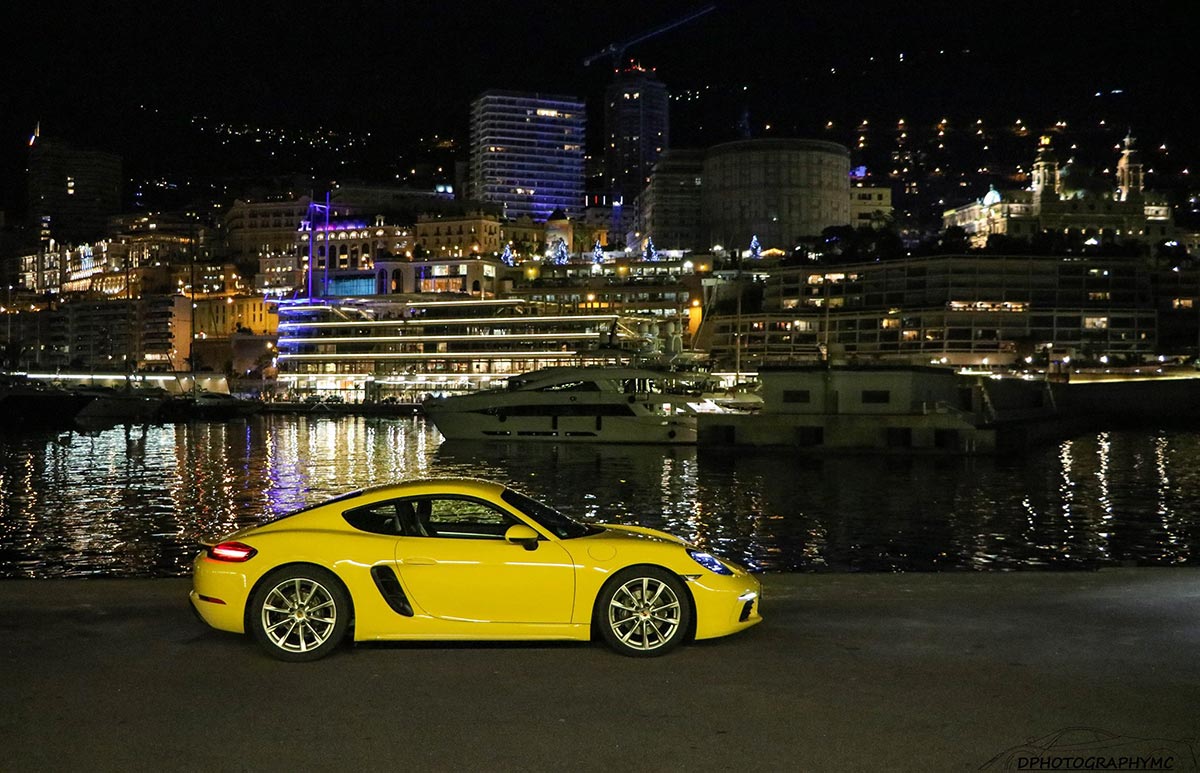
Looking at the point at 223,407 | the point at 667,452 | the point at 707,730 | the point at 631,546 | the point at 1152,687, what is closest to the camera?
the point at 707,730

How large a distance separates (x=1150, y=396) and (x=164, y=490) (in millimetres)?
82951

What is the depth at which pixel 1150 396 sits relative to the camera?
91.1 meters

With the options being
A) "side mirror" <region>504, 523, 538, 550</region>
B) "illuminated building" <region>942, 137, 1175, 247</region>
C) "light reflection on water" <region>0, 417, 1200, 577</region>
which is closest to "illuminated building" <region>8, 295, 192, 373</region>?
"light reflection on water" <region>0, 417, 1200, 577</region>

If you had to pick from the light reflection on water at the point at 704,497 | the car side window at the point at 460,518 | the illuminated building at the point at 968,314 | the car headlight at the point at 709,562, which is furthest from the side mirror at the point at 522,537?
the illuminated building at the point at 968,314

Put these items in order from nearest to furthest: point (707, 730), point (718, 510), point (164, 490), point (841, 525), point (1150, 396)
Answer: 1. point (707, 730)
2. point (841, 525)
3. point (718, 510)
4. point (164, 490)
5. point (1150, 396)

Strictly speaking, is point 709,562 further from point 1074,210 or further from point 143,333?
point 143,333

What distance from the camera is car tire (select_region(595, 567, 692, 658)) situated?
809 cm

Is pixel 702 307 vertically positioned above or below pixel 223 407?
above

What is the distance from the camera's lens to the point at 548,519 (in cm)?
863

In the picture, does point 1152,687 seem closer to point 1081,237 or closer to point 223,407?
point 223,407

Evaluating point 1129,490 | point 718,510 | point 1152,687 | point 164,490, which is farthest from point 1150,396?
point 1152,687

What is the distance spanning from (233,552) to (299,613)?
712 millimetres

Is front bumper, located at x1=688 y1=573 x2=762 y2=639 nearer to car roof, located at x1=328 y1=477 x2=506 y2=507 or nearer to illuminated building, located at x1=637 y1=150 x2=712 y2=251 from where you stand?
car roof, located at x1=328 y1=477 x2=506 y2=507

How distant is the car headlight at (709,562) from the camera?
27.5ft
